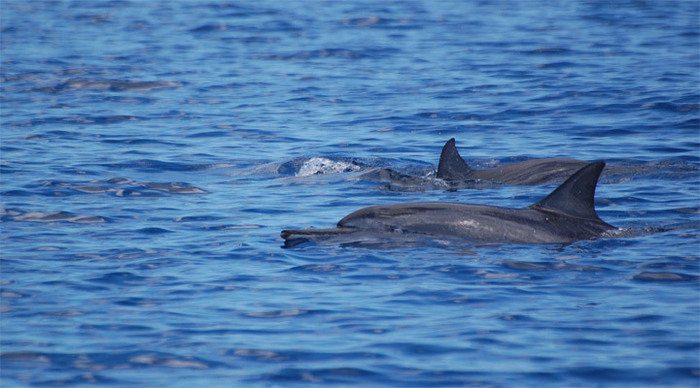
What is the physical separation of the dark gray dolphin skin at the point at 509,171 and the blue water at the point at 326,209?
0.45 meters

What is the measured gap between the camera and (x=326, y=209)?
14727 mm

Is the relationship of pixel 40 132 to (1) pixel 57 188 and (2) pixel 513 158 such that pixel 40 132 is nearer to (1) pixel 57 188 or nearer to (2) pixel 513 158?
(1) pixel 57 188

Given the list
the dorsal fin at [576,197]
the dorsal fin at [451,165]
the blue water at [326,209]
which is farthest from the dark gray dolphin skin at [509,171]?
the dorsal fin at [576,197]

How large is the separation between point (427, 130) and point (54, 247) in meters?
9.98

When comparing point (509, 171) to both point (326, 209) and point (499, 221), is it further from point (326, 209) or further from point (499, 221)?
point (499, 221)

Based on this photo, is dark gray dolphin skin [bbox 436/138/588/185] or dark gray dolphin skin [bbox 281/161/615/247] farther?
dark gray dolphin skin [bbox 436/138/588/185]

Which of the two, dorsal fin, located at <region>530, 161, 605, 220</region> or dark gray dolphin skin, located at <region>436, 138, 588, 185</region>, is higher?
dorsal fin, located at <region>530, 161, 605, 220</region>

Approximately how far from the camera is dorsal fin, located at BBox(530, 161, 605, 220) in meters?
12.0

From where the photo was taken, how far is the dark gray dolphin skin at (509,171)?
1614 centimetres

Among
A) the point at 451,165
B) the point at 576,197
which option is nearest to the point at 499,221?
the point at 576,197

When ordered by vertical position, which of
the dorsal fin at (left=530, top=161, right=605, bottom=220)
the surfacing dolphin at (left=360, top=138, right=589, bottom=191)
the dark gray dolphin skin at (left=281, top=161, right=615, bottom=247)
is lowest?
the surfacing dolphin at (left=360, top=138, right=589, bottom=191)

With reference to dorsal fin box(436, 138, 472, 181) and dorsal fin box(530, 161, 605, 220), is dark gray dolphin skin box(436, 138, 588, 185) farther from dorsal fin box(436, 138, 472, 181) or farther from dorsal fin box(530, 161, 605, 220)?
dorsal fin box(530, 161, 605, 220)

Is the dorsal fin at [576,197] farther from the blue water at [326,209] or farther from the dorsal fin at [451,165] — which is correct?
the dorsal fin at [451,165]

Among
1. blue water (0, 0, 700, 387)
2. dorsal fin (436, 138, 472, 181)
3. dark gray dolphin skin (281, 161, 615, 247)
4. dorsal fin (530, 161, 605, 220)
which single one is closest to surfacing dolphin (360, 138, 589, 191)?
dorsal fin (436, 138, 472, 181)
